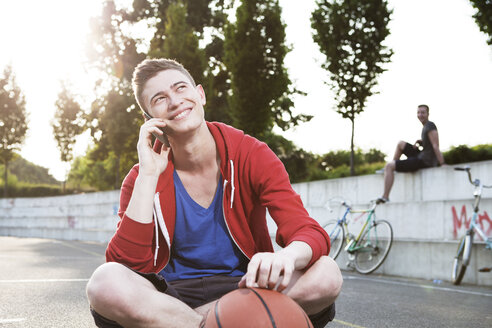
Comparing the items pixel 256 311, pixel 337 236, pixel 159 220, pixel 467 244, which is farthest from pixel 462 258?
pixel 256 311

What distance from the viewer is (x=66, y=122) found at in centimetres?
3881

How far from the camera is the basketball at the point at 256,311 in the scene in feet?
7.14

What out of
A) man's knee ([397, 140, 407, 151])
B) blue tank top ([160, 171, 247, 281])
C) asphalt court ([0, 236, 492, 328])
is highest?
man's knee ([397, 140, 407, 151])

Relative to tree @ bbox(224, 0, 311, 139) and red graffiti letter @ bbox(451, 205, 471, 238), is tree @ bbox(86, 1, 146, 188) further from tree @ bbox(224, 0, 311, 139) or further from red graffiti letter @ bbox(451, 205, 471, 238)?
red graffiti letter @ bbox(451, 205, 471, 238)

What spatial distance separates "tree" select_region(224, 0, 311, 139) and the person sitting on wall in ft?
29.0

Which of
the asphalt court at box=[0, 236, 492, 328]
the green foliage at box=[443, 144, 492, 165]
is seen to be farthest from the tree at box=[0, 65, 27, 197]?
the green foliage at box=[443, 144, 492, 165]

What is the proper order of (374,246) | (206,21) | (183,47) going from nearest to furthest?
(374,246) < (183,47) < (206,21)

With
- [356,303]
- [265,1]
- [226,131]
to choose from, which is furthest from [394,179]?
[265,1]

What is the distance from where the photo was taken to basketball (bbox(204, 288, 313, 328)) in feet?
7.14

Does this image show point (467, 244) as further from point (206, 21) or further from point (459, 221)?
point (206, 21)

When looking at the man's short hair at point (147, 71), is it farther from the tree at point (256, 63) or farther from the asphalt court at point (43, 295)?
the tree at point (256, 63)

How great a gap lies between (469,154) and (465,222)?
7.89 ft

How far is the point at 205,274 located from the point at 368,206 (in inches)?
337

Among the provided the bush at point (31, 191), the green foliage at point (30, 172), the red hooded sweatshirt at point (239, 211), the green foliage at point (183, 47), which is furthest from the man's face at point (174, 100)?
the green foliage at point (30, 172)
